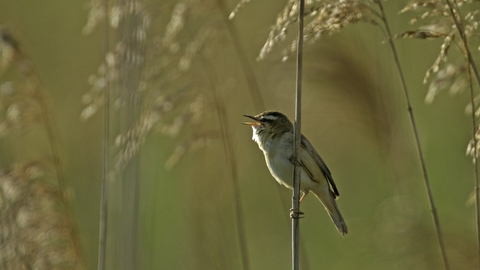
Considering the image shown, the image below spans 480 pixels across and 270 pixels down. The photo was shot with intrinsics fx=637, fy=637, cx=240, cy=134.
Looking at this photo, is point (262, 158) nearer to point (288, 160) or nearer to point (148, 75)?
point (288, 160)

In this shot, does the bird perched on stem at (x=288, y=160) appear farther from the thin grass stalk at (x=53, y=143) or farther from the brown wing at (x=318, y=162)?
the thin grass stalk at (x=53, y=143)

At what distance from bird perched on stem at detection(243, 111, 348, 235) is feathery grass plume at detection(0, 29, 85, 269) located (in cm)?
116

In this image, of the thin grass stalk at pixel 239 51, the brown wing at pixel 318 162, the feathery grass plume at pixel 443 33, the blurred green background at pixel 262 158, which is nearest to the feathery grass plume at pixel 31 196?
the blurred green background at pixel 262 158

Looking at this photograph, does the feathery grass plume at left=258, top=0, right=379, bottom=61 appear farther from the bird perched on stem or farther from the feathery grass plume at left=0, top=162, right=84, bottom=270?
the feathery grass plume at left=0, top=162, right=84, bottom=270

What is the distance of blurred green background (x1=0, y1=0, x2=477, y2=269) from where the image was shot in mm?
3820

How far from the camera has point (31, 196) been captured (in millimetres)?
3486

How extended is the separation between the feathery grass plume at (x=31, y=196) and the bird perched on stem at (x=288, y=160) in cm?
116

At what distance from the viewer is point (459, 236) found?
3.74 metres

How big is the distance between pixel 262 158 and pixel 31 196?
2240 millimetres

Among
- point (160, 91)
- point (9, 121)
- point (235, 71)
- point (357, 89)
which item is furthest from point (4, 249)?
point (357, 89)

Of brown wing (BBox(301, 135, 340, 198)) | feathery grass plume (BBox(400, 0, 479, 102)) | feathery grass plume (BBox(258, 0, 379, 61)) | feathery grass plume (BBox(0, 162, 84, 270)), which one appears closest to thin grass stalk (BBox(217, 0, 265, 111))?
brown wing (BBox(301, 135, 340, 198))

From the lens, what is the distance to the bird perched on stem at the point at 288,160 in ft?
12.1

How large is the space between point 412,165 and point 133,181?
1.78 meters

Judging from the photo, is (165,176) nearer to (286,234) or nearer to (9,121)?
(286,234)
